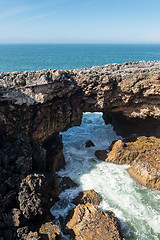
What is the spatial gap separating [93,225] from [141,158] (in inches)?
398

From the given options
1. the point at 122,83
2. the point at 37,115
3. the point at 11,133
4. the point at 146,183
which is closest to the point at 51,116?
the point at 37,115

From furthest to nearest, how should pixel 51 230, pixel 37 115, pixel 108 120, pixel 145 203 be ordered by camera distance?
pixel 108 120
pixel 37 115
pixel 145 203
pixel 51 230

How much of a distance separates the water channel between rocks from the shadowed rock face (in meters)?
4.61

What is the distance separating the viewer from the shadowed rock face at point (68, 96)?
17.8 meters

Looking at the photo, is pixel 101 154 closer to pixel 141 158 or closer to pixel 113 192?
pixel 141 158

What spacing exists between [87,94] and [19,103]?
776cm

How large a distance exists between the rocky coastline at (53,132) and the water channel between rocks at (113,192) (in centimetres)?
98

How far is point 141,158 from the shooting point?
20969 millimetres

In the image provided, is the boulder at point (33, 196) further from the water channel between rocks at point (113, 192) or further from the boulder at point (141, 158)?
the boulder at point (141, 158)

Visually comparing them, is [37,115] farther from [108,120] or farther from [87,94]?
[108,120]

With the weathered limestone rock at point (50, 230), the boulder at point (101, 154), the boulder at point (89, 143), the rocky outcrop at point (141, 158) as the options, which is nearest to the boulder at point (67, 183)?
the weathered limestone rock at point (50, 230)

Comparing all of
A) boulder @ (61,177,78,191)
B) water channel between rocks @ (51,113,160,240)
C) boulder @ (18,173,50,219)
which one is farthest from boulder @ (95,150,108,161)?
boulder @ (18,173,50,219)

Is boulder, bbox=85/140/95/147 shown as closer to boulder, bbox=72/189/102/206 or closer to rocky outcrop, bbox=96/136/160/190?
rocky outcrop, bbox=96/136/160/190

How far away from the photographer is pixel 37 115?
1956cm
